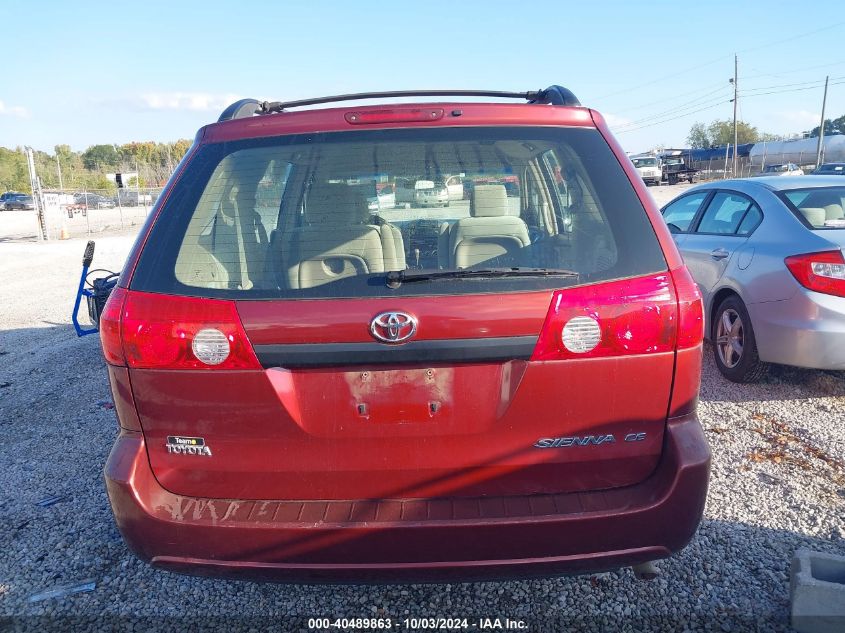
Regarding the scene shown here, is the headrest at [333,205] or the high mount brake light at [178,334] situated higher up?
the headrest at [333,205]

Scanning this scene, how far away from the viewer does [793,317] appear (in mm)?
4559

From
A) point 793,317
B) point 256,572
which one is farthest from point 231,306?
point 793,317

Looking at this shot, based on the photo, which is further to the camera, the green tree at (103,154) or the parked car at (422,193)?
the green tree at (103,154)

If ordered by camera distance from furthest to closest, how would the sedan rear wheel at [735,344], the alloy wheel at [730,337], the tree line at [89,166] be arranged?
the tree line at [89,166]
the alloy wheel at [730,337]
the sedan rear wheel at [735,344]

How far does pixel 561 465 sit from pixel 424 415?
46 centimetres

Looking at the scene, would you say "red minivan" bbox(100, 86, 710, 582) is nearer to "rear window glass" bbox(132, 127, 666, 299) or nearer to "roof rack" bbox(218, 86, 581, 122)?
"rear window glass" bbox(132, 127, 666, 299)

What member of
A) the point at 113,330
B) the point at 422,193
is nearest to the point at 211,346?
the point at 113,330

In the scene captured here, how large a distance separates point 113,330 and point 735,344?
4769 millimetres

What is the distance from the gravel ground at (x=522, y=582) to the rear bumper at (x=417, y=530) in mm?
657

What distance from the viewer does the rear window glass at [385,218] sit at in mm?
2061

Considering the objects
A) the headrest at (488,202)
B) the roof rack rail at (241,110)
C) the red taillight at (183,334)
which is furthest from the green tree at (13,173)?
the headrest at (488,202)

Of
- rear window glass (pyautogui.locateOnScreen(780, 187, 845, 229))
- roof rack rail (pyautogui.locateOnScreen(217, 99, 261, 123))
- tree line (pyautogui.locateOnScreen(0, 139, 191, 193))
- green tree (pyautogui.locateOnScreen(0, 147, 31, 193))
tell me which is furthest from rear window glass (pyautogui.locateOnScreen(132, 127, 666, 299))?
green tree (pyautogui.locateOnScreen(0, 147, 31, 193))

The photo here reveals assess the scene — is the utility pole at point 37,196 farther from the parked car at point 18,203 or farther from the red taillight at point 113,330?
the parked car at point 18,203

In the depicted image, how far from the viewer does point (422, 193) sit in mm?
2312
